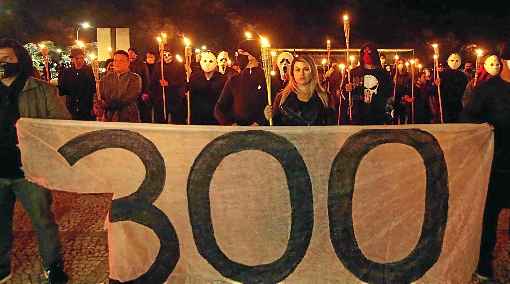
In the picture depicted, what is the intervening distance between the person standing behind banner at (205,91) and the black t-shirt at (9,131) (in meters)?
3.30

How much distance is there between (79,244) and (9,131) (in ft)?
4.26

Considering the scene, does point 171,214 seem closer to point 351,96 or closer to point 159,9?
point 351,96

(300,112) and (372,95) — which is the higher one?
(372,95)

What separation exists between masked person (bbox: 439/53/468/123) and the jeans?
25.1 ft

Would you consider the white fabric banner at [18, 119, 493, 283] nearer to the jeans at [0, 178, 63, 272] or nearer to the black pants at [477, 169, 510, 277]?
the jeans at [0, 178, 63, 272]

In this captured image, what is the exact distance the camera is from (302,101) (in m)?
4.52

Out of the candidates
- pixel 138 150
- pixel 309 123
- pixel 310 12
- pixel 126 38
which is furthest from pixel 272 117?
pixel 310 12

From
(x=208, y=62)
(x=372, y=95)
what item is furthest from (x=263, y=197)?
(x=208, y=62)

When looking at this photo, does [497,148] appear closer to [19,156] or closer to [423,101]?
[19,156]

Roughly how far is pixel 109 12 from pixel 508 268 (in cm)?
2548

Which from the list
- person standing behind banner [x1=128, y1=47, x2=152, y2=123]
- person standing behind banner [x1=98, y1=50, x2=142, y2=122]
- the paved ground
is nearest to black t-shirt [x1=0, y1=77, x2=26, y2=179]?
the paved ground

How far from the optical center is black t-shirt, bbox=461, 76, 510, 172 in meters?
4.06

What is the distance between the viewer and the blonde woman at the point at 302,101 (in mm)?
4465

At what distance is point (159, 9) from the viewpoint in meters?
27.1
